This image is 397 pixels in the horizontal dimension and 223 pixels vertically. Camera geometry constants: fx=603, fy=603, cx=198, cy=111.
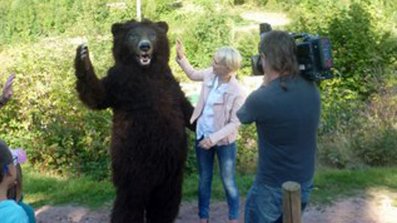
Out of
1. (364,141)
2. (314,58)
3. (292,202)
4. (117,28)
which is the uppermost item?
(117,28)

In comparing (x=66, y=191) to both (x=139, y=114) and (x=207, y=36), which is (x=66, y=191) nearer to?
(x=139, y=114)

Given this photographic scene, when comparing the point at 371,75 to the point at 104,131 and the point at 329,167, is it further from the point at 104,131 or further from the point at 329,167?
the point at 104,131

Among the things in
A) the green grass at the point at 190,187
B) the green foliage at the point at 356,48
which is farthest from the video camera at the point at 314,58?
the green foliage at the point at 356,48

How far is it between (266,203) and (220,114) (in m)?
1.24

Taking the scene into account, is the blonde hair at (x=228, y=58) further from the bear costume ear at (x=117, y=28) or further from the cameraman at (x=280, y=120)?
the cameraman at (x=280, y=120)

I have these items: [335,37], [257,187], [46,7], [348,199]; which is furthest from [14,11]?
[257,187]

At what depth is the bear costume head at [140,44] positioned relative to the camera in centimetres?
Answer: 400

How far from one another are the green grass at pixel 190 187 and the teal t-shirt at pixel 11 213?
9.87 ft

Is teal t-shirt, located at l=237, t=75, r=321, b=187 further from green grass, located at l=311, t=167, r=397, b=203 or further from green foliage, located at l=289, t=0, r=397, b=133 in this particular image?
green foliage, located at l=289, t=0, r=397, b=133

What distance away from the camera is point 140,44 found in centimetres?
398

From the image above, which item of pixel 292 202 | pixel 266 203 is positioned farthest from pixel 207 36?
pixel 292 202

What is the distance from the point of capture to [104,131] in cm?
647

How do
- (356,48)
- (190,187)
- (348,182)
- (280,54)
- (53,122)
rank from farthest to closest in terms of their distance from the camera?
(356,48) < (53,122) < (348,182) < (190,187) < (280,54)

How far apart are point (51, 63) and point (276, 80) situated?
4.69 meters
